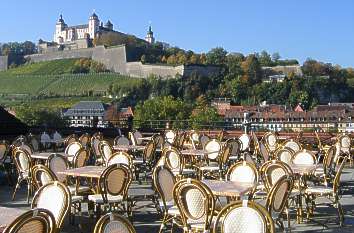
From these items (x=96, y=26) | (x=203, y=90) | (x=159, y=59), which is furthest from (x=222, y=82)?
(x=96, y=26)

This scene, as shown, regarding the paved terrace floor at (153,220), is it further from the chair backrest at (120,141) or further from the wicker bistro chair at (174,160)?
the chair backrest at (120,141)

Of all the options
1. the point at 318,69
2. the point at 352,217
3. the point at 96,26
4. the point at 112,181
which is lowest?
the point at 352,217

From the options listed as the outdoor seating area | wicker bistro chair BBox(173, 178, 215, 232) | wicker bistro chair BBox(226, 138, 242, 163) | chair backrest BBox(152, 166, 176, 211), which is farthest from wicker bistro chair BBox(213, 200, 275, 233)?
wicker bistro chair BBox(226, 138, 242, 163)

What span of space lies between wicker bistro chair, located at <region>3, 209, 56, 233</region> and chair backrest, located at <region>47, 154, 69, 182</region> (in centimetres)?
388

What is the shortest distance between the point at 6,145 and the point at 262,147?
452 cm

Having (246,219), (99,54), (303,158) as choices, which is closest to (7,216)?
(246,219)

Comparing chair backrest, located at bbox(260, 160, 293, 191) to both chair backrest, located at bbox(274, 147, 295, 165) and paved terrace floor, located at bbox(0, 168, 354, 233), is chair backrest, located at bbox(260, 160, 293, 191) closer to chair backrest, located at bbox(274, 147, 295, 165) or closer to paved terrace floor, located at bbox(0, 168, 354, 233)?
paved terrace floor, located at bbox(0, 168, 354, 233)

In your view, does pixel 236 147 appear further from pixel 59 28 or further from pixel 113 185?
pixel 59 28

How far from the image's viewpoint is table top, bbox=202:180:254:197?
591cm

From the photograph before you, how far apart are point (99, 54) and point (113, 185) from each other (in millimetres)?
133143

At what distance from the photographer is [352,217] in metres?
7.66

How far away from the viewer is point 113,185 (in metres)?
6.71

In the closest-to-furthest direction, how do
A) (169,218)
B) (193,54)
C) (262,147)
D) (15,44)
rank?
1. (169,218)
2. (262,147)
3. (193,54)
4. (15,44)

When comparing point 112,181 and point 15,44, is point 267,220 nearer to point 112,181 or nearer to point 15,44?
point 112,181
